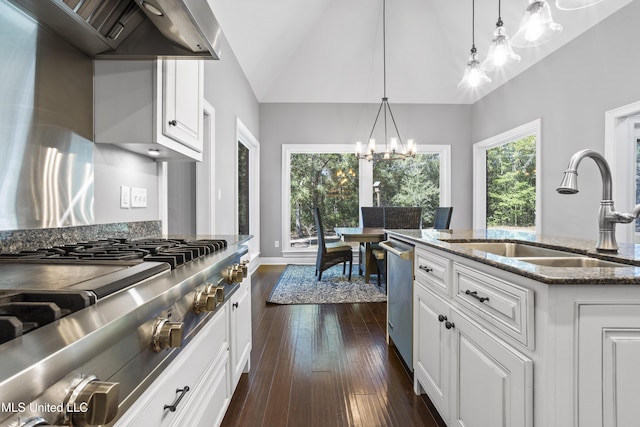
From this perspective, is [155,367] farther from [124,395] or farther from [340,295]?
[340,295]

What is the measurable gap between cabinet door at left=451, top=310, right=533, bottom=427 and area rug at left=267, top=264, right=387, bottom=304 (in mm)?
2269

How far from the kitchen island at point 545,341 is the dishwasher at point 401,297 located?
1.79ft

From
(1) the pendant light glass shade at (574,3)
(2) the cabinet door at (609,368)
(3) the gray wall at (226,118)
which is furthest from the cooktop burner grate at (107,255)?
(1) the pendant light glass shade at (574,3)

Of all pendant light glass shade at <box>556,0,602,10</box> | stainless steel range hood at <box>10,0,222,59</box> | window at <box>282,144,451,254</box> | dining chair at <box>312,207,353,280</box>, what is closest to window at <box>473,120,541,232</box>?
window at <box>282,144,451,254</box>

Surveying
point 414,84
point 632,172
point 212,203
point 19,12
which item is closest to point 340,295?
point 212,203

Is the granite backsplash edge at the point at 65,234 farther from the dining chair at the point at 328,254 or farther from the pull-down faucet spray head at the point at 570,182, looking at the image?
the dining chair at the point at 328,254

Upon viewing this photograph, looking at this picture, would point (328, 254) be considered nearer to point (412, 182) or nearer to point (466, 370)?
point (412, 182)

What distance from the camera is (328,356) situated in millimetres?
2273

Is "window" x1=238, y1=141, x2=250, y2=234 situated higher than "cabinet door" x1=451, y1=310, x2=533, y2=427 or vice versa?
"window" x1=238, y1=141, x2=250, y2=234

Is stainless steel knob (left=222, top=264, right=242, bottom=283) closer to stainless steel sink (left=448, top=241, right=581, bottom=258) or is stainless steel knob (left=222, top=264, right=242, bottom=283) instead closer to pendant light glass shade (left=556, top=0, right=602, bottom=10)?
stainless steel sink (left=448, top=241, right=581, bottom=258)

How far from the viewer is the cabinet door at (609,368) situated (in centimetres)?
79

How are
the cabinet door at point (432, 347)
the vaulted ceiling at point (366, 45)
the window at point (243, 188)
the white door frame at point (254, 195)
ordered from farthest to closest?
1. the white door frame at point (254, 195)
2. the window at point (243, 188)
3. the vaulted ceiling at point (366, 45)
4. the cabinet door at point (432, 347)

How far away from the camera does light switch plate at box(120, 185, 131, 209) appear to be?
5.37ft

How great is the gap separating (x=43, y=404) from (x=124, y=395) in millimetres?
233
